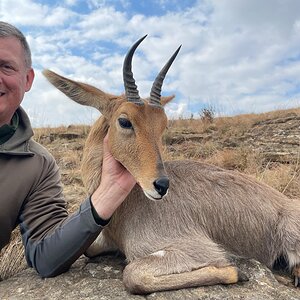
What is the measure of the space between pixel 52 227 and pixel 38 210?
256mm

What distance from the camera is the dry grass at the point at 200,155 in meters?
7.04

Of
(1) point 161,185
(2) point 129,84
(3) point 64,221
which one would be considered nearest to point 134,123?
(2) point 129,84

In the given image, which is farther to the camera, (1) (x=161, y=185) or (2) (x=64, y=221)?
(2) (x=64, y=221)

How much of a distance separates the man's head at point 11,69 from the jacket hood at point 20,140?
0.65 feet

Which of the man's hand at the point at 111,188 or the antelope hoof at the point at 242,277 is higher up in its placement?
the man's hand at the point at 111,188

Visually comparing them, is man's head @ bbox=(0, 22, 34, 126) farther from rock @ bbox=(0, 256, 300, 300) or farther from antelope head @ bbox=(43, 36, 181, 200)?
rock @ bbox=(0, 256, 300, 300)

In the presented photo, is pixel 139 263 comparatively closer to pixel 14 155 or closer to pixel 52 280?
pixel 52 280

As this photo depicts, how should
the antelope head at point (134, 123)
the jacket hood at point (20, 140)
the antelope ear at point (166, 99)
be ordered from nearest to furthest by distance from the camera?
the antelope head at point (134, 123)
the jacket hood at point (20, 140)
the antelope ear at point (166, 99)

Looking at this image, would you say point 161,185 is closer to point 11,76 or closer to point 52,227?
point 52,227

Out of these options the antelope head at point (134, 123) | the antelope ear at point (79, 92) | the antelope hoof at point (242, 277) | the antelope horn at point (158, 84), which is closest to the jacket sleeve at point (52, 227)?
the antelope head at point (134, 123)

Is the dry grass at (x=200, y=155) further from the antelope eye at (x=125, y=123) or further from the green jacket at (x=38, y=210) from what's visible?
the antelope eye at (x=125, y=123)

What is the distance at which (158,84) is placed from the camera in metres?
4.57

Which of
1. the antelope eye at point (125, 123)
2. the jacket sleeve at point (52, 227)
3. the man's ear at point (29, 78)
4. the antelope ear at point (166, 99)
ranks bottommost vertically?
the jacket sleeve at point (52, 227)

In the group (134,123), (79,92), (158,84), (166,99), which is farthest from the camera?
(166,99)
